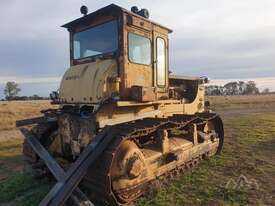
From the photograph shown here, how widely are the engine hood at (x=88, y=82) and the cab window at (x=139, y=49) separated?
1.67 ft

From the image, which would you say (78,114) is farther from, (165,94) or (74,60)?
(165,94)

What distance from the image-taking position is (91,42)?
7.59 meters

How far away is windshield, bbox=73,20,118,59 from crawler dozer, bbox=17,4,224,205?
22 mm

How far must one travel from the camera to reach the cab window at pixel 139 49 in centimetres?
702

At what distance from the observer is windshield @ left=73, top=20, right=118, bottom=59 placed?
6949mm

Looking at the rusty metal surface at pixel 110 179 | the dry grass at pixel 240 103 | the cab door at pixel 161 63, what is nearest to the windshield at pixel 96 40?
the cab door at pixel 161 63

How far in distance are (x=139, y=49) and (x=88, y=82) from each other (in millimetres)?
1480

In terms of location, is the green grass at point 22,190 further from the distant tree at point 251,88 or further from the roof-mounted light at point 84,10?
the distant tree at point 251,88

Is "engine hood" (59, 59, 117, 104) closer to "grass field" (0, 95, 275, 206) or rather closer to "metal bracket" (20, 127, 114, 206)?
"metal bracket" (20, 127, 114, 206)

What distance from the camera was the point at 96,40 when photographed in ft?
24.4

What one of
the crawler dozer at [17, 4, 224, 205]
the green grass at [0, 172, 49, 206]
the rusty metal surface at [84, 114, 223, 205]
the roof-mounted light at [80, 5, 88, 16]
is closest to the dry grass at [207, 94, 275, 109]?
the crawler dozer at [17, 4, 224, 205]

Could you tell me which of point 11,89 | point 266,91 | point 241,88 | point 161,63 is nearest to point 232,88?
point 241,88

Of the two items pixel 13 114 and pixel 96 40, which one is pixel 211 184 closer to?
pixel 96 40

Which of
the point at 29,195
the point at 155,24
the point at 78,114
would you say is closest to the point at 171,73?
the point at 155,24
